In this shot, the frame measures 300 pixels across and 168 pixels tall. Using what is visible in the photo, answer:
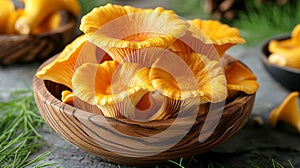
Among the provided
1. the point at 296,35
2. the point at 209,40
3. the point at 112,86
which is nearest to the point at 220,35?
the point at 209,40

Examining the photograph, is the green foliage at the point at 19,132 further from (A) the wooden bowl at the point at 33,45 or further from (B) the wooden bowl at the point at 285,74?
(B) the wooden bowl at the point at 285,74

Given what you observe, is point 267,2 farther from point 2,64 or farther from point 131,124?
point 131,124

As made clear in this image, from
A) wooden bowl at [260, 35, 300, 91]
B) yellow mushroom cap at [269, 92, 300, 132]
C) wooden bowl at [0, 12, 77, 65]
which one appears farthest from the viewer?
wooden bowl at [0, 12, 77, 65]

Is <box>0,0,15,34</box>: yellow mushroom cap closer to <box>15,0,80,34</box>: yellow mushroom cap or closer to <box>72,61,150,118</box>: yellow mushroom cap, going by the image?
<box>15,0,80,34</box>: yellow mushroom cap

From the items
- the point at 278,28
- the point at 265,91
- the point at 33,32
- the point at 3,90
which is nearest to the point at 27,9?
the point at 33,32

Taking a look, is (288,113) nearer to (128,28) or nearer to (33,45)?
(128,28)

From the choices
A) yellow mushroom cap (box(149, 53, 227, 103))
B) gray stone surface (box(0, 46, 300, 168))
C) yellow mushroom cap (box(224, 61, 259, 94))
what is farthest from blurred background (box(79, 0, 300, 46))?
yellow mushroom cap (box(149, 53, 227, 103))
